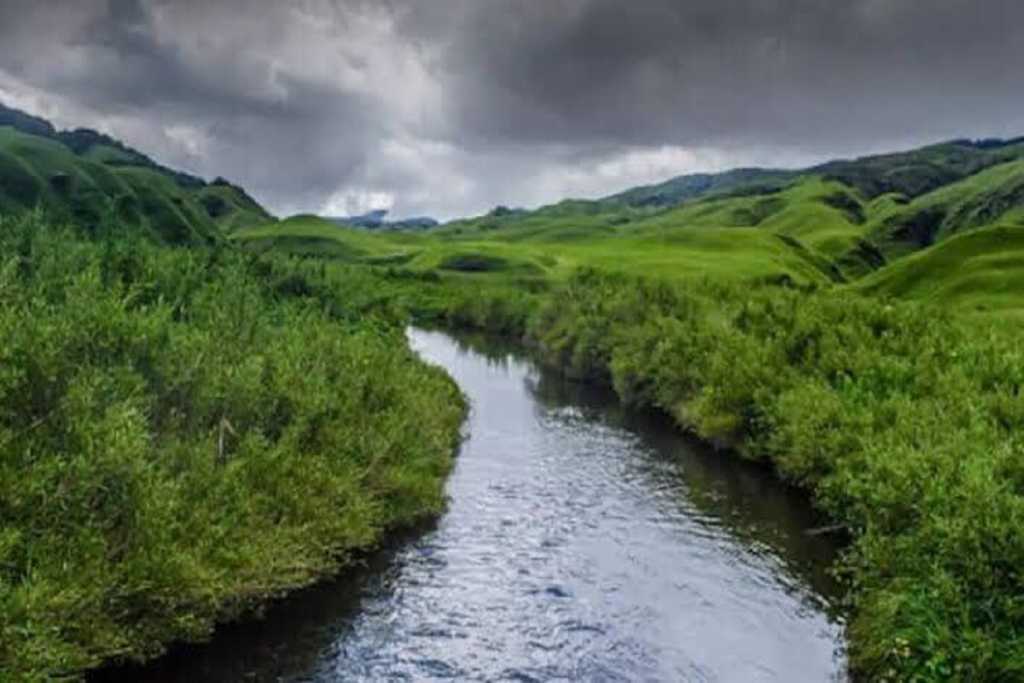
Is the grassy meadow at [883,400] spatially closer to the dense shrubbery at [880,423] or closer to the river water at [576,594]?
the dense shrubbery at [880,423]

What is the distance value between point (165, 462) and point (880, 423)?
32.3 m

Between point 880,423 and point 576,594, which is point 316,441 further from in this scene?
point 880,423

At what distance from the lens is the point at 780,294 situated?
8262cm

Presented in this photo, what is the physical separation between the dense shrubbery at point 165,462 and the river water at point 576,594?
1776 millimetres

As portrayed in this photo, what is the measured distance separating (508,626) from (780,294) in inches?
2127

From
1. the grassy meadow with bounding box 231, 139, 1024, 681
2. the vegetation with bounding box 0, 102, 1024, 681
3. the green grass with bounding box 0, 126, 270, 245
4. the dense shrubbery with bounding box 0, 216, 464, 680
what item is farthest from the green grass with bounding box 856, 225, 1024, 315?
the green grass with bounding box 0, 126, 270, 245

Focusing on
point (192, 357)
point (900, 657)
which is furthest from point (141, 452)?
point (900, 657)

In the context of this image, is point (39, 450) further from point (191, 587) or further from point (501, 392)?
point (501, 392)

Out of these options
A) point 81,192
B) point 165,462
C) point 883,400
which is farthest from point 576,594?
point 81,192

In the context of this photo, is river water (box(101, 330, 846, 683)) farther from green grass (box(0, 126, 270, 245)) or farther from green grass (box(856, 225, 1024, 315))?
green grass (box(0, 126, 270, 245))

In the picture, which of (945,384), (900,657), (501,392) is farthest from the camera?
(501,392)

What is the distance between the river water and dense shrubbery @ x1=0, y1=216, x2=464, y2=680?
178cm

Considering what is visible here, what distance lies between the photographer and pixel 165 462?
110 ft

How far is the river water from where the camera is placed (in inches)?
1272
